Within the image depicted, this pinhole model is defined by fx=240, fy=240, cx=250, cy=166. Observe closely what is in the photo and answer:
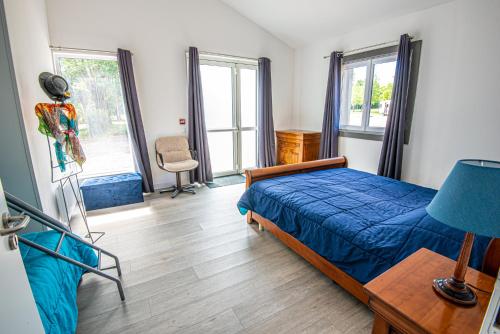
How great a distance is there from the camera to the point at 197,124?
4.28 metres

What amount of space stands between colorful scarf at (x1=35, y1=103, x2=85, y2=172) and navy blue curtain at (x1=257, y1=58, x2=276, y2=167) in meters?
3.31

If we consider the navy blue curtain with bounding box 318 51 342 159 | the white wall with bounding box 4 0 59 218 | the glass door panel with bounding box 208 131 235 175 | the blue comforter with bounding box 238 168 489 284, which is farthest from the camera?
the glass door panel with bounding box 208 131 235 175

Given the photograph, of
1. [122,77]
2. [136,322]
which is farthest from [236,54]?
[136,322]

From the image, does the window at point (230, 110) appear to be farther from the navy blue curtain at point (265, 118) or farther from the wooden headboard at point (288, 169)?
the wooden headboard at point (288, 169)

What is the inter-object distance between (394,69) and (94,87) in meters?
4.55

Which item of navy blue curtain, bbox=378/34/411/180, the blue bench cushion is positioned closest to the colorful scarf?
the blue bench cushion

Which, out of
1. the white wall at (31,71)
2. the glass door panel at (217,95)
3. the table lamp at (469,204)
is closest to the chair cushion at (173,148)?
the glass door panel at (217,95)

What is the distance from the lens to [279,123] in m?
5.45

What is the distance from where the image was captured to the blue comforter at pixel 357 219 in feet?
5.11

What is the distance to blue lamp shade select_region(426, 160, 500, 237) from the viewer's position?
2.49 ft

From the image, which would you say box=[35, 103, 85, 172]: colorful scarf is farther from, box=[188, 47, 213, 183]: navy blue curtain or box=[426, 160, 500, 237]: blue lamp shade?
box=[426, 160, 500, 237]: blue lamp shade

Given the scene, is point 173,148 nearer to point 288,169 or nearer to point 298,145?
point 288,169

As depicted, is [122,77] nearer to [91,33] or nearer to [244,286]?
[91,33]

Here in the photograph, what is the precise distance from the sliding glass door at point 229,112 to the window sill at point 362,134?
1.84 metres
